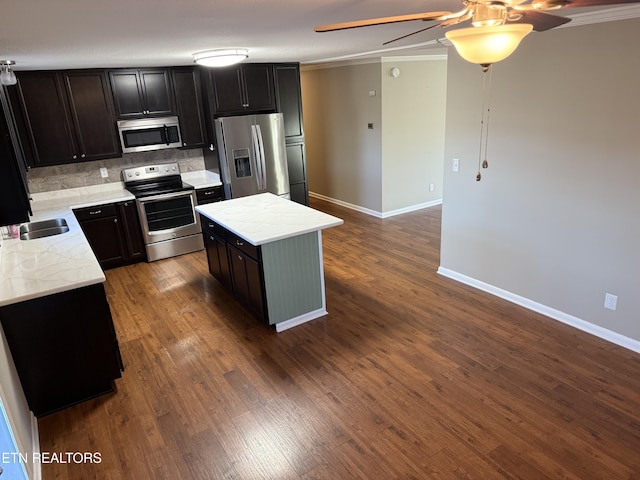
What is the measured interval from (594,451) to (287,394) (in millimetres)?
1775

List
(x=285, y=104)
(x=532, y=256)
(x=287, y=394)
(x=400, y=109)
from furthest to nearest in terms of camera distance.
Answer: (x=400, y=109) → (x=285, y=104) → (x=532, y=256) → (x=287, y=394)

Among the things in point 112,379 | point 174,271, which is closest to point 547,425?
point 112,379

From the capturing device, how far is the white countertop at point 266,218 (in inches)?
132

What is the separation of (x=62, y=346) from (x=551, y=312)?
12.1 ft

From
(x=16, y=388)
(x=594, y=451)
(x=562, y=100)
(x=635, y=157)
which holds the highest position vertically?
(x=562, y=100)

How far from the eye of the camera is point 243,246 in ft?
11.9

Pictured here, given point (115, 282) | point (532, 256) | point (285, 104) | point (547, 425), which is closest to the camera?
point (547, 425)

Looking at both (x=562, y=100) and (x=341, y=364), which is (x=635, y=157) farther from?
(x=341, y=364)

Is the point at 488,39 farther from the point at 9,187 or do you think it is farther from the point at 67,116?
the point at 67,116

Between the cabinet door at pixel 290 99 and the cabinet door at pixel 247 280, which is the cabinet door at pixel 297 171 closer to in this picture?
the cabinet door at pixel 290 99

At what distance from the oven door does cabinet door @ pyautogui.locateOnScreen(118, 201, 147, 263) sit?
72 mm

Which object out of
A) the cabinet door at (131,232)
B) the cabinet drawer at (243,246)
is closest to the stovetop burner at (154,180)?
the cabinet door at (131,232)

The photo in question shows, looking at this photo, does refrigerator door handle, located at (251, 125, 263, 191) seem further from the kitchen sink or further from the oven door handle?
the kitchen sink

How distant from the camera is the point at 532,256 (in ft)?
12.1
